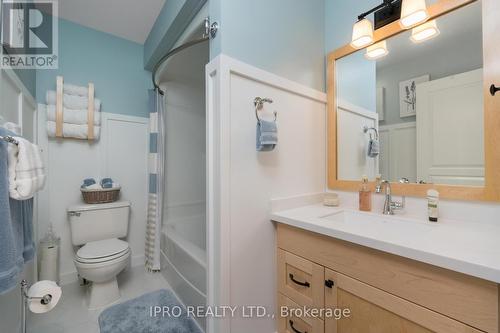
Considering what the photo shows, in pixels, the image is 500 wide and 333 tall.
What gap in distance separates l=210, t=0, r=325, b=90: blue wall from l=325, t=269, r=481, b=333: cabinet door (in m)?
1.17

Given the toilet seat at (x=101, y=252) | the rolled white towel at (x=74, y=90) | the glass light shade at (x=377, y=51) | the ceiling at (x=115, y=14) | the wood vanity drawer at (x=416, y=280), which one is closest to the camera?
the wood vanity drawer at (x=416, y=280)

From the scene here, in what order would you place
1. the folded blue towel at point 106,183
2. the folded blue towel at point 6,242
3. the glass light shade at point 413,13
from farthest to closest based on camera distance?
1. the folded blue towel at point 106,183
2. the glass light shade at point 413,13
3. the folded blue towel at point 6,242

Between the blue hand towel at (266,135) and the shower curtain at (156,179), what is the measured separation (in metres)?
1.40

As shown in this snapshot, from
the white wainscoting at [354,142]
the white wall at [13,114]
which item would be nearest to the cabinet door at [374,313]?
the white wainscoting at [354,142]

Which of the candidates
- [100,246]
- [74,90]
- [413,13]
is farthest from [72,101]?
[413,13]

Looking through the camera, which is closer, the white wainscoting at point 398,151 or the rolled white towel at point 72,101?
the white wainscoting at point 398,151

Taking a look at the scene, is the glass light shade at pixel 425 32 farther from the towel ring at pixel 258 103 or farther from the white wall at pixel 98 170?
the white wall at pixel 98 170

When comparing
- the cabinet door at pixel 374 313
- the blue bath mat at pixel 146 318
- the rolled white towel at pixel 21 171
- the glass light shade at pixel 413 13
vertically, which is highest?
the glass light shade at pixel 413 13

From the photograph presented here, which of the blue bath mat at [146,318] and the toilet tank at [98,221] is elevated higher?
the toilet tank at [98,221]

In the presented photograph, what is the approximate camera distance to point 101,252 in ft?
→ 5.49

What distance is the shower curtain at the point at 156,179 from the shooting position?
213 cm

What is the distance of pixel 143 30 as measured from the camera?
2.16 m

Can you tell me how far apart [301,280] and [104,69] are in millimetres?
2584

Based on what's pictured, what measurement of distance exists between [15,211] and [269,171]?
1155 mm
